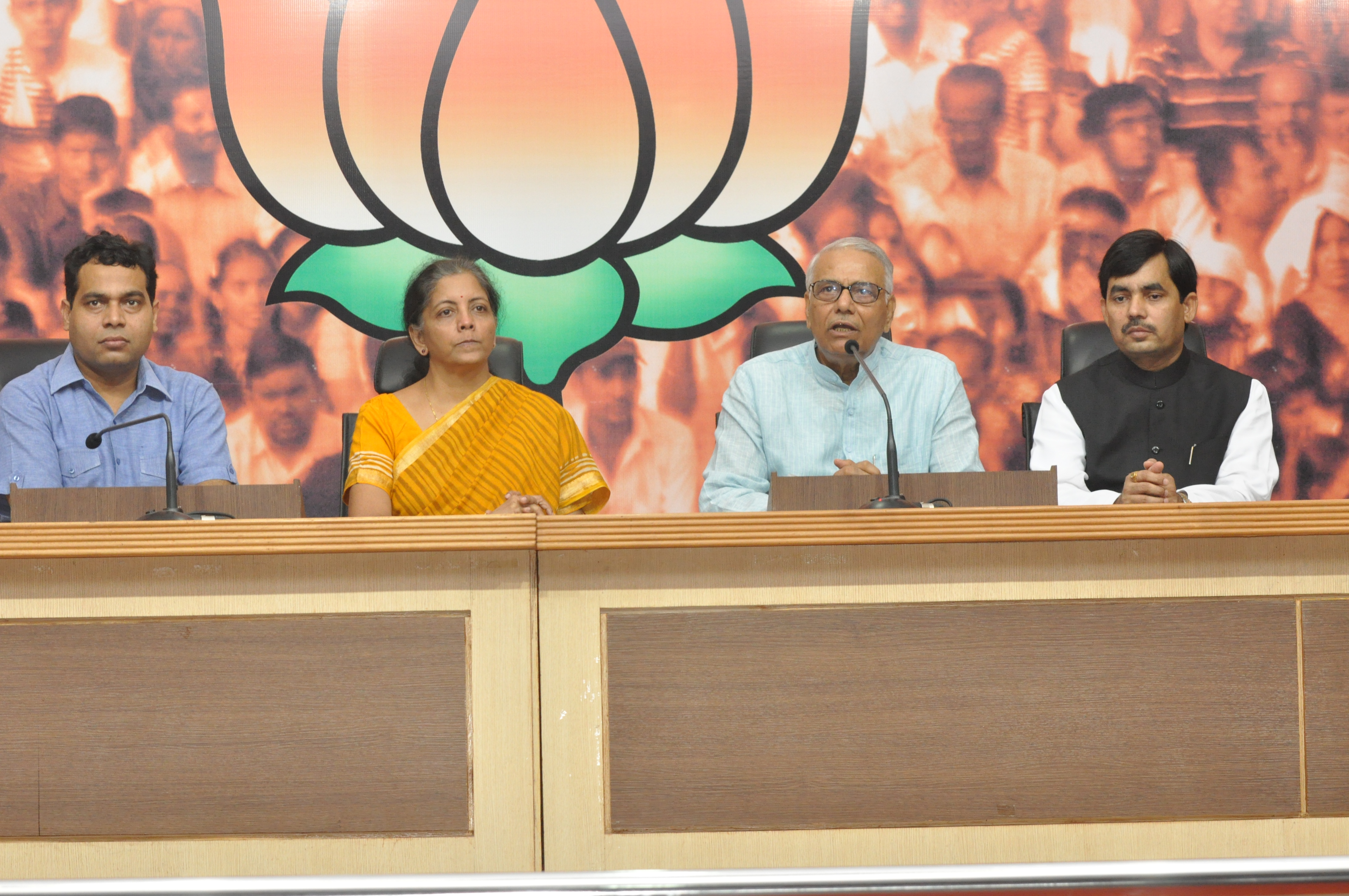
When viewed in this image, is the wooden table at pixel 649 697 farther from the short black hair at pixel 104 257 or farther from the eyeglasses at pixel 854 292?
the short black hair at pixel 104 257

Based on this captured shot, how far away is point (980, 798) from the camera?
127 centimetres

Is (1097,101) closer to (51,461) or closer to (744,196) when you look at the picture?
(744,196)

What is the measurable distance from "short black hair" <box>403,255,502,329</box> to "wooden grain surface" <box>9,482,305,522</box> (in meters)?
0.72

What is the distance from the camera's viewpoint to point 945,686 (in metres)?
1.28

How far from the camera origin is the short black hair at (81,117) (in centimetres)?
294

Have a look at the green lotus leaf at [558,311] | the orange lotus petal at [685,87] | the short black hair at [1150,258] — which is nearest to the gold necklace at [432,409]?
the green lotus leaf at [558,311]

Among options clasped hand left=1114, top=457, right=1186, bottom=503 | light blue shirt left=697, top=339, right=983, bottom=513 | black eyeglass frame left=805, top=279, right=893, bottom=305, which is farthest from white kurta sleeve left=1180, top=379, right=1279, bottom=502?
black eyeglass frame left=805, top=279, right=893, bottom=305

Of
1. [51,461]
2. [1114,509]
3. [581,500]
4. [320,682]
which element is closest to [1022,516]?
[1114,509]

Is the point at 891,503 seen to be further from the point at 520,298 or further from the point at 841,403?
the point at 520,298

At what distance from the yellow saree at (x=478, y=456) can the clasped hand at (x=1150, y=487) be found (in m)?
0.92

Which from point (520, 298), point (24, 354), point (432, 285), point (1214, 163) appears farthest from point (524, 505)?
point (1214, 163)

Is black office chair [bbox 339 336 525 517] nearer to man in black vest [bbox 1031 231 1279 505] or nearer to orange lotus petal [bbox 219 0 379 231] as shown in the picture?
orange lotus petal [bbox 219 0 379 231]

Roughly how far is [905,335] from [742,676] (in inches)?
75.8

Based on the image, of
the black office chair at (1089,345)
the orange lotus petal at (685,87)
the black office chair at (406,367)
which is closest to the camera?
the black office chair at (406,367)
